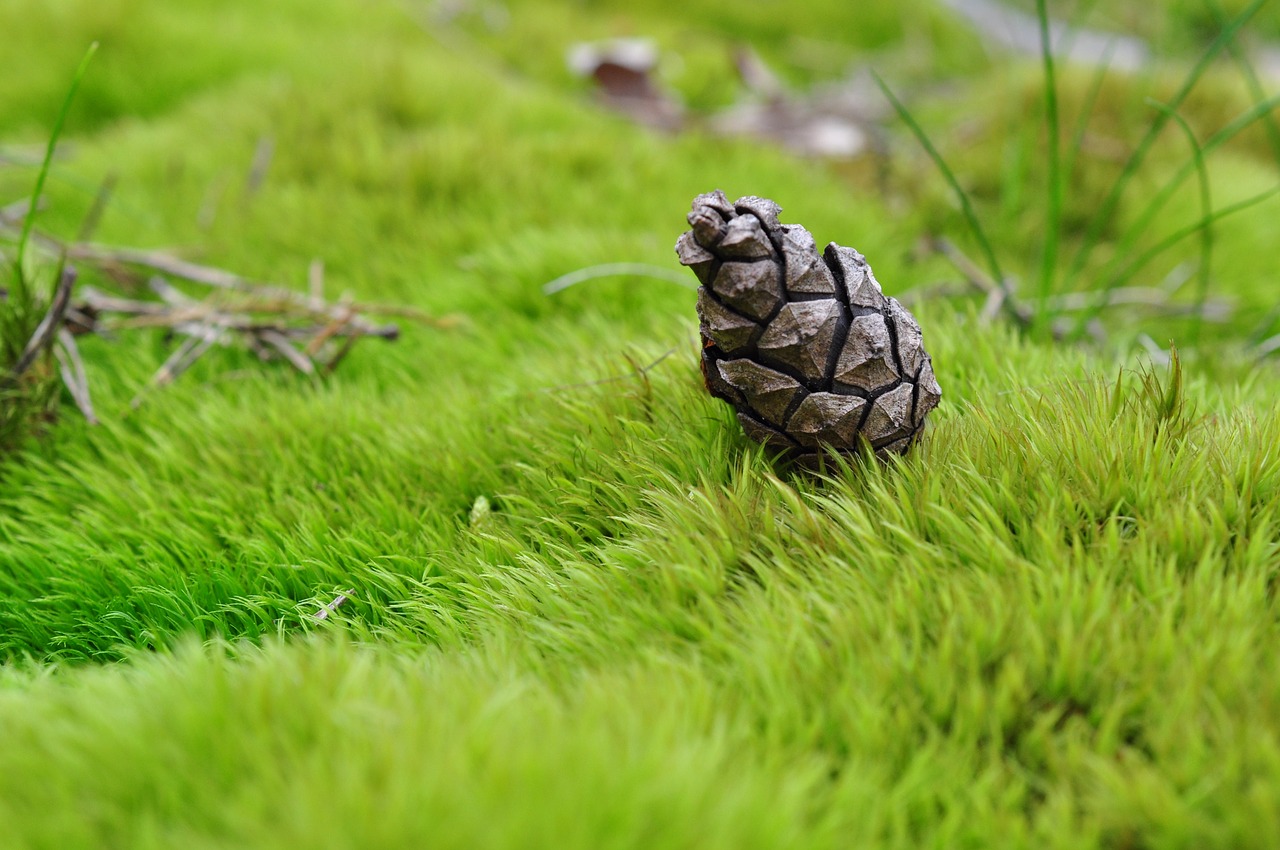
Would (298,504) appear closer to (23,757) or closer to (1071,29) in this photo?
(23,757)

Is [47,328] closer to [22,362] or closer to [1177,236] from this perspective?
[22,362]

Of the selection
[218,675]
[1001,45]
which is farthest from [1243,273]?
[1001,45]

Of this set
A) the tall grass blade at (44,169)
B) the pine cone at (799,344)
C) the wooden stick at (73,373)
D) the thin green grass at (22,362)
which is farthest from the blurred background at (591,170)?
the pine cone at (799,344)

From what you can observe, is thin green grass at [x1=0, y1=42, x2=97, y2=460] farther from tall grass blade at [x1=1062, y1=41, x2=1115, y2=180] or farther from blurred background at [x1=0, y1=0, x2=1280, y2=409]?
tall grass blade at [x1=1062, y1=41, x2=1115, y2=180]

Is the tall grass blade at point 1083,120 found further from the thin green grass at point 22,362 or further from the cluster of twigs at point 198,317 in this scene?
the thin green grass at point 22,362

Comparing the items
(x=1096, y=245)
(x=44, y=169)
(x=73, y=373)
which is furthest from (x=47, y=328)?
(x=1096, y=245)

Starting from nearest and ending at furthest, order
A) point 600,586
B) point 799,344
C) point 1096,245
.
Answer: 1. point 600,586
2. point 799,344
3. point 1096,245

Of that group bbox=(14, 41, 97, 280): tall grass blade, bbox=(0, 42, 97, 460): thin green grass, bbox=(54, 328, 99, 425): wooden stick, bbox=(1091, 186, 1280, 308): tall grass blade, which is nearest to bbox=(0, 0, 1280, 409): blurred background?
bbox=(1091, 186, 1280, 308): tall grass blade
